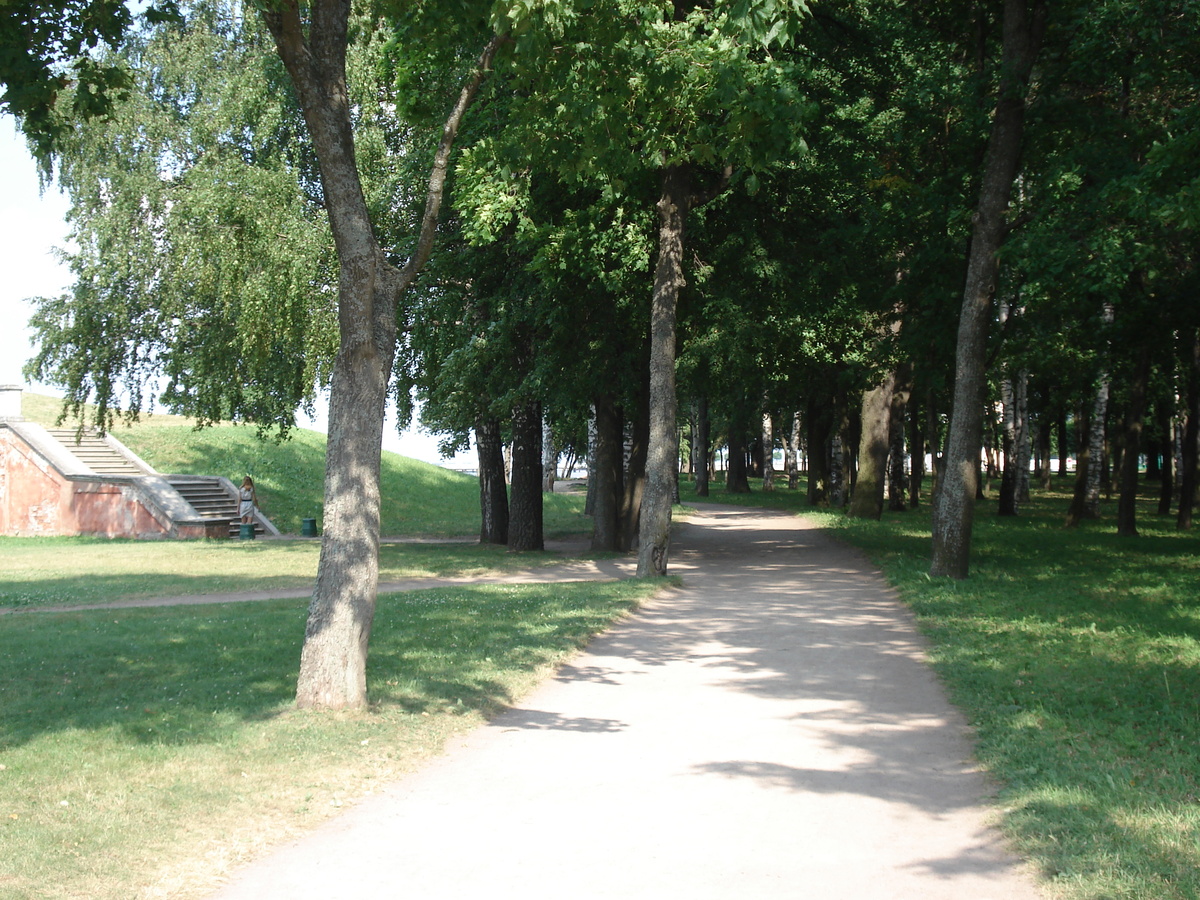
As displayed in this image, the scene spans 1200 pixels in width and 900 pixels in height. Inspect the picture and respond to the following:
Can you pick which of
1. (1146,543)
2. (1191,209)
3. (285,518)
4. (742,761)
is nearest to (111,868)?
(742,761)

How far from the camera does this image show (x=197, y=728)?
7.19 metres

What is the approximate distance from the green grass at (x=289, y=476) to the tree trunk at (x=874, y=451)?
815 centimetres

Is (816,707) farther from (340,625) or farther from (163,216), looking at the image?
(163,216)

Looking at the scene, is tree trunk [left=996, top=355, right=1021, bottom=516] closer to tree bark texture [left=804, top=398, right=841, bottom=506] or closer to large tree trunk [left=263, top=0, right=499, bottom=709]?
tree bark texture [left=804, top=398, right=841, bottom=506]

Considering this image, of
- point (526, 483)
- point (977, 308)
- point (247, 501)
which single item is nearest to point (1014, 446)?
point (526, 483)

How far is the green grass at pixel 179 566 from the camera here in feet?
52.5

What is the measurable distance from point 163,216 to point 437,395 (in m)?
6.82

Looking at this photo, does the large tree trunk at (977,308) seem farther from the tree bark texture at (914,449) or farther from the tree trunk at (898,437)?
the tree bark texture at (914,449)

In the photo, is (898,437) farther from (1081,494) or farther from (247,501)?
(247,501)

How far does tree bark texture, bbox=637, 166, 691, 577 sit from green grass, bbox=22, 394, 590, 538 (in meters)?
12.7

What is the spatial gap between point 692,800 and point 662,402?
36.7 ft

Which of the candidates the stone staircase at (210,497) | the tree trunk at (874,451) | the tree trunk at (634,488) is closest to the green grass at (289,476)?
the stone staircase at (210,497)

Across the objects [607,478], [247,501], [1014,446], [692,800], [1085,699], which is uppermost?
[1014,446]

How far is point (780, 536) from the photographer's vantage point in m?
26.9
